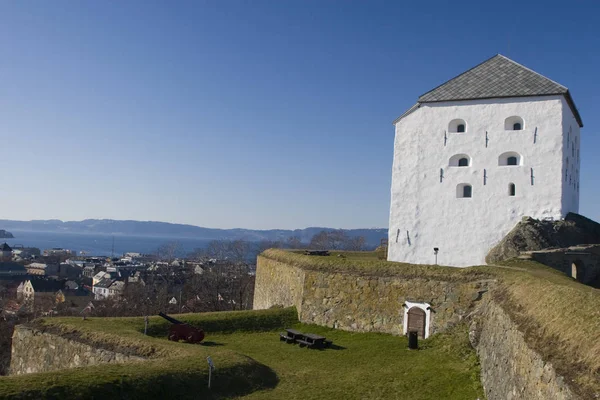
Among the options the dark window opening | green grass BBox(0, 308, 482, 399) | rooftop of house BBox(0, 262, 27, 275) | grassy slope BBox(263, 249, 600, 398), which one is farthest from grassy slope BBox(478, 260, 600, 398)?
rooftop of house BBox(0, 262, 27, 275)

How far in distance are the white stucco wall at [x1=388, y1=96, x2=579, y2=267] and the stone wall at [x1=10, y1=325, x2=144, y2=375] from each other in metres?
12.2

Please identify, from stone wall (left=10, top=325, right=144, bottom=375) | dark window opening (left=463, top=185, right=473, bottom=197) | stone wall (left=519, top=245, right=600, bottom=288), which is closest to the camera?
stone wall (left=10, top=325, right=144, bottom=375)

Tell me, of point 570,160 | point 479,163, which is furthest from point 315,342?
point 570,160

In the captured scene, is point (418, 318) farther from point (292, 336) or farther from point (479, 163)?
point (479, 163)

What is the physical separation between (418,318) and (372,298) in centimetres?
178

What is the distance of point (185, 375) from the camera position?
10992 mm

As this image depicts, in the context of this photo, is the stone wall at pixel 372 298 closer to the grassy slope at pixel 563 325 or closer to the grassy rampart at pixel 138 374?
the grassy slope at pixel 563 325

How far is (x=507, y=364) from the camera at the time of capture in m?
9.55

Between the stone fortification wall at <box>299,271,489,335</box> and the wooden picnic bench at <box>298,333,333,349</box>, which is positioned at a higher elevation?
the stone fortification wall at <box>299,271,489,335</box>

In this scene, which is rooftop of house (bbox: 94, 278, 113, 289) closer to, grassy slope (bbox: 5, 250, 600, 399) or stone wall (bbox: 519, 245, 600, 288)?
grassy slope (bbox: 5, 250, 600, 399)

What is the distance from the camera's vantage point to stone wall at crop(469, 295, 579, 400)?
701 centimetres

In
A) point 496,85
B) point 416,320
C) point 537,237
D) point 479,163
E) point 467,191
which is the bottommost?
point 416,320

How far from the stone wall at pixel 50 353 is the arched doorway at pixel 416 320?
8.36 metres

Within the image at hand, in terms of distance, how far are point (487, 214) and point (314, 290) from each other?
7.32 meters
